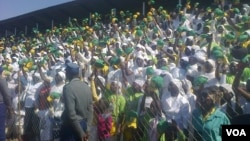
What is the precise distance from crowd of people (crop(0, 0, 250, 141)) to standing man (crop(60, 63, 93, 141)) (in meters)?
0.01

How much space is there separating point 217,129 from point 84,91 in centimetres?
141

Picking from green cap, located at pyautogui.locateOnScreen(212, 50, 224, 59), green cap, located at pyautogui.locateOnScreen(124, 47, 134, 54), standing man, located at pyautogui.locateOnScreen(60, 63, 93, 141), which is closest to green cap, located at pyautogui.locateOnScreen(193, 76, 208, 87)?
green cap, located at pyautogui.locateOnScreen(212, 50, 224, 59)

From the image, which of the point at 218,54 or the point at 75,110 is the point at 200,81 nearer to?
the point at 218,54

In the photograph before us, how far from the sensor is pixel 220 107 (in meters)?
5.46

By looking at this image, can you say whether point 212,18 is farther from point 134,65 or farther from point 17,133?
point 17,133

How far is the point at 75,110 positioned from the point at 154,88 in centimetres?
181

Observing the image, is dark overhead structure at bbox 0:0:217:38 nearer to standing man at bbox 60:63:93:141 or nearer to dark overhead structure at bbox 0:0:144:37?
dark overhead structure at bbox 0:0:144:37

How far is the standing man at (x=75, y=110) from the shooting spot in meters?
5.05

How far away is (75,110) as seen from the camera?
→ 5152 millimetres

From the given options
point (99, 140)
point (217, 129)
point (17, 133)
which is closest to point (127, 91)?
point (99, 140)

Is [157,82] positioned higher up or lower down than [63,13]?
lower down

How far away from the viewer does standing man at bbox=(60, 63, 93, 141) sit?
5055mm

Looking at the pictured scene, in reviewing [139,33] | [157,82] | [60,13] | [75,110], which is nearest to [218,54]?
[157,82]

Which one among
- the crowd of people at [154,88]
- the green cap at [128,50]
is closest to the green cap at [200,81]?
the crowd of people at [154,88]
